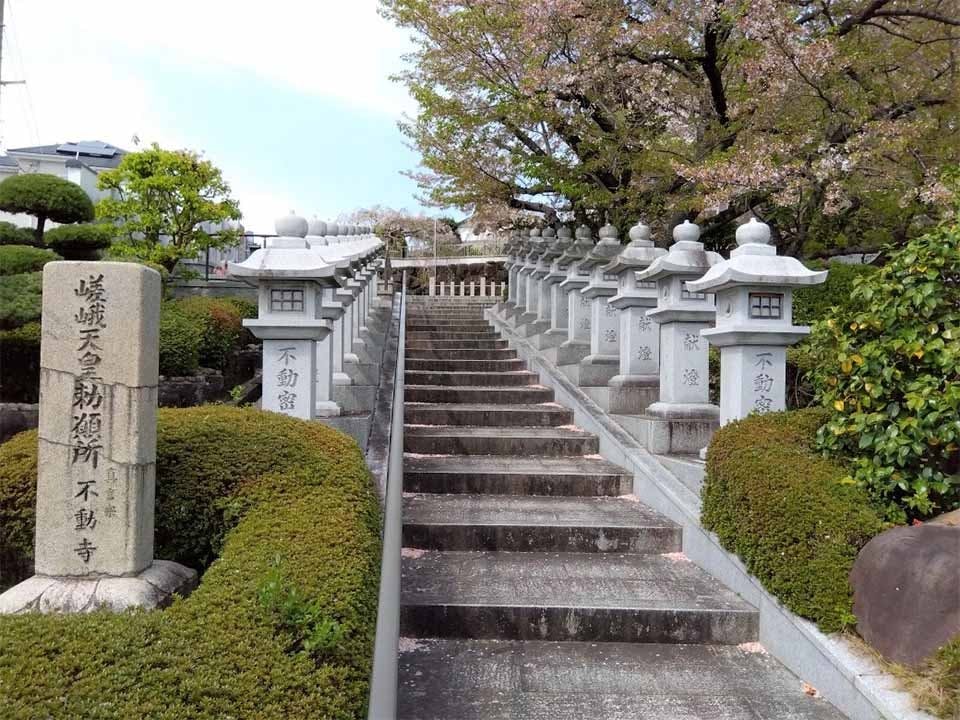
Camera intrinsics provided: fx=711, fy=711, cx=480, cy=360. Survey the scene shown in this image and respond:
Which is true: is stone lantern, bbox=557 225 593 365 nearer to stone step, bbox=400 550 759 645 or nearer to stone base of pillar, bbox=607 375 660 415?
stone base of pillar, bbox=607 375 660 415

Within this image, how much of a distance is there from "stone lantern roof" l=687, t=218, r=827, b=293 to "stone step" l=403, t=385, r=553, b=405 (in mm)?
3657

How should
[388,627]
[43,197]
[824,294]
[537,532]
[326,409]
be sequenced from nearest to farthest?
[388,627] < [537,532] < [326,409] < [824,294] < [43,197]

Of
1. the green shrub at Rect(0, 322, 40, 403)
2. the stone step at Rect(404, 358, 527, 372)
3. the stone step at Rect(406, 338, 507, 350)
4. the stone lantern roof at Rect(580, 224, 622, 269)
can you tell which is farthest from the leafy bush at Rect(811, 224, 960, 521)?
the green shrub at Rect(0, 322, 40, 403)

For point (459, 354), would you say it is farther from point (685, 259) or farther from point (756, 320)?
point (756, 320)

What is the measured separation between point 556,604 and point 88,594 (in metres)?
2.56

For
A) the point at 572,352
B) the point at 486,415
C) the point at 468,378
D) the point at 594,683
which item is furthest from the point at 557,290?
the point at 594,683

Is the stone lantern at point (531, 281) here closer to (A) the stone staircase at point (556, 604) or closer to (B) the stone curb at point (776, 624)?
(B) the stone curb at point (776, 624)

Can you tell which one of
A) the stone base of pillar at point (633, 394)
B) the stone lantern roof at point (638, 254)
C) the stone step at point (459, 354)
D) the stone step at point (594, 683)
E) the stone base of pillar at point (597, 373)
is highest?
the stone lantern roof at point (638, 254)

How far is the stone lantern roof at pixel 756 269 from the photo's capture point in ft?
17.3

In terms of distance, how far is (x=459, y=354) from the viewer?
1088 cm

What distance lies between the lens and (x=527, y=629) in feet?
14.2

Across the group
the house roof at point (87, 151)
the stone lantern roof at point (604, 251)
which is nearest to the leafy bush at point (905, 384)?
the stone lantern roof at point (604, 251)

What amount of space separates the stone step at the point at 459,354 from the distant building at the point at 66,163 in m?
11.0

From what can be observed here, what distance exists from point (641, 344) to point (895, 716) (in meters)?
4.97
